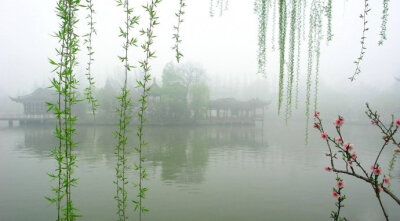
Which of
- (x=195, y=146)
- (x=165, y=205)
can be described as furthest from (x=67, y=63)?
(x=195, y=146)

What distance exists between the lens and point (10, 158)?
12.3 m

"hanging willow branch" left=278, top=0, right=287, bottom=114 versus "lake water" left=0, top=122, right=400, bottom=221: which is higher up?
"hanging willow branch" left=278, top=0, right=287, bottom=114

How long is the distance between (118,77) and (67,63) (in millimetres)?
→ 39503

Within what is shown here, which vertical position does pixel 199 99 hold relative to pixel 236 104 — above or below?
above

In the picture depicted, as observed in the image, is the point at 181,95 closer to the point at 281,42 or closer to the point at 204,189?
the point at 204,189

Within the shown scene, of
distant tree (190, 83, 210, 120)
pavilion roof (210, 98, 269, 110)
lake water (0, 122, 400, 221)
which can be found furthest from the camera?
pavilion roof (210, 98, 269, 110)

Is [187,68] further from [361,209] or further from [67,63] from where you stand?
[67,63]

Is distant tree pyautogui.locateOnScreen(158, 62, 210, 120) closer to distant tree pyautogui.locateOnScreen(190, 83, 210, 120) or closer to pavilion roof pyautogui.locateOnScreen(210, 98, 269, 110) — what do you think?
distant tree pyautogui.locateOnScreen(190, 83, 210, 120)

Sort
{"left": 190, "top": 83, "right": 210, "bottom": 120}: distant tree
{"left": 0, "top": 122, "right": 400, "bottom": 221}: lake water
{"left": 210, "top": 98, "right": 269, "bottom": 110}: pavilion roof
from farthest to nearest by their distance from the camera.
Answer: {"left": 210, "top": 98, "right": 269, "bottom": 110}: pavilion roof, {"left": 190, "top": 83, "right": 210, "bottom": 120}: distant tree, {"left": 0, "top": 122, "right": 400, "bottom": 221}: lake water

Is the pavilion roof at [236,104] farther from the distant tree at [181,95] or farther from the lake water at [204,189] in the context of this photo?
the lake water at [204,189]

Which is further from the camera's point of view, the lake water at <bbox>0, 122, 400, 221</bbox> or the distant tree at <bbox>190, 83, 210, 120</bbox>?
the distant tree at <bbox>190, 83, 210, 120</bbox>

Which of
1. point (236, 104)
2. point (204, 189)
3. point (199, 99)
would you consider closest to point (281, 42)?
point (204, 189)

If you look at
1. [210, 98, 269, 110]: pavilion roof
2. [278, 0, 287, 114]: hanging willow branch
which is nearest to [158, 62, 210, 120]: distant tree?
[210, 98, 269, 110]: pavilion roof

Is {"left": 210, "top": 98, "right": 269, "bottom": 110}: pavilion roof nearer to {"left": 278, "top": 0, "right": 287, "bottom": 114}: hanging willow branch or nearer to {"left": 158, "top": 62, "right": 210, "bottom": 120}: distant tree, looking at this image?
{"left": 158, "top": 62, "right": 210, "bottom": 120}: distant tree
